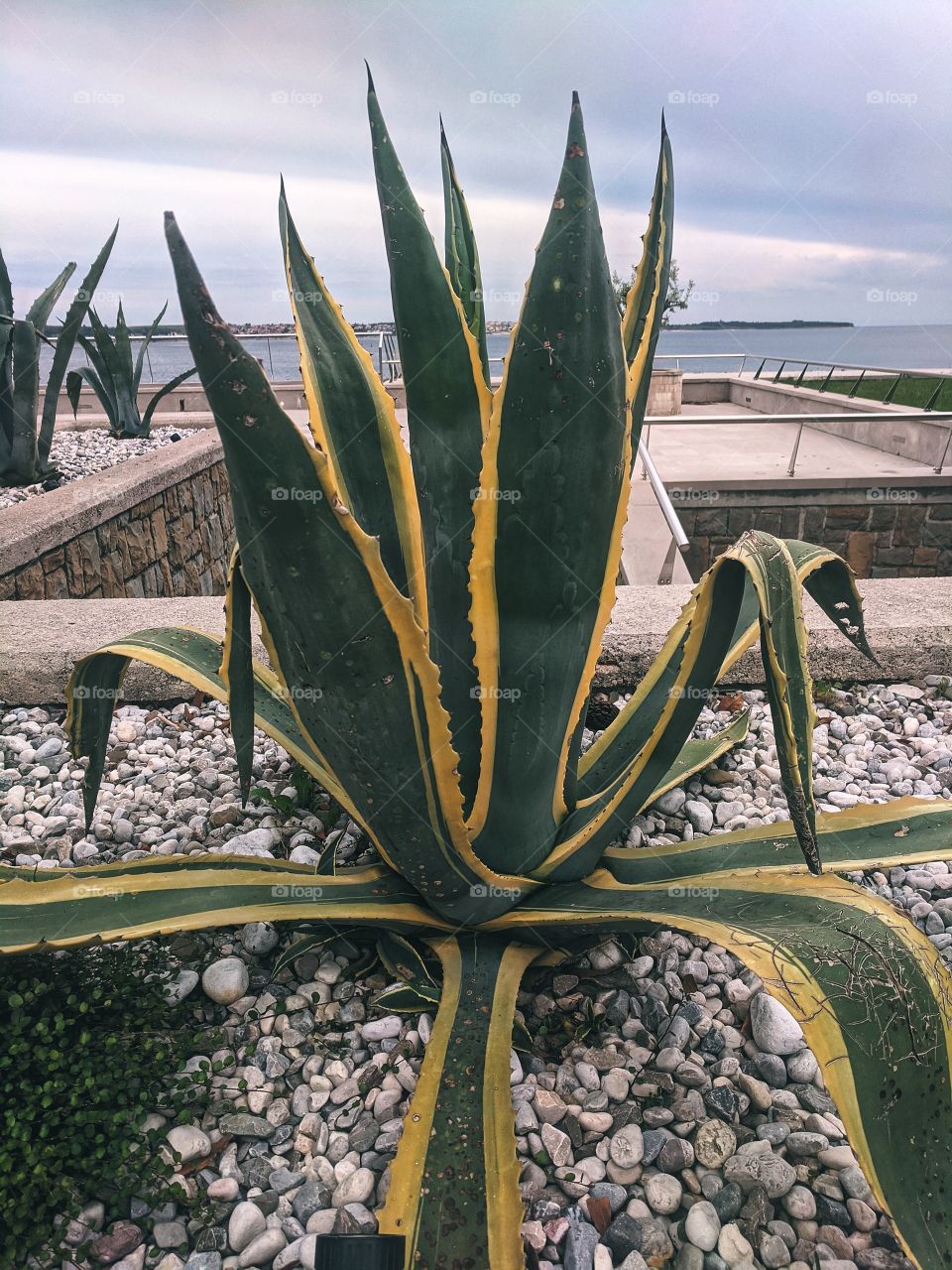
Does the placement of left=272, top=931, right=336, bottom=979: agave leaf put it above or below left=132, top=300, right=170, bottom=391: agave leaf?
below

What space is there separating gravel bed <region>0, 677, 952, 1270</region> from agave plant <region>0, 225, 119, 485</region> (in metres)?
3.42

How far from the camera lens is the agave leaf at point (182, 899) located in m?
1.06

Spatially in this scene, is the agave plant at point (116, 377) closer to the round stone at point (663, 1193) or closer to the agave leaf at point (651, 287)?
the agave leaf at point (651, 287)

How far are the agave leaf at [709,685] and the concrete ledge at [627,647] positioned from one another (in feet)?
2.15

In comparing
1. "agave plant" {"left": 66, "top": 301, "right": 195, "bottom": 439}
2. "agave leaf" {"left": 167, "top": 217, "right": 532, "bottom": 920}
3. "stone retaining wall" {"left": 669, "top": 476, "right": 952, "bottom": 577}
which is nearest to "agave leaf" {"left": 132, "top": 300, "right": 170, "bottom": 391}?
"agave plant" {"left": 66, "top": 301, "right": 195, "bottom": 439}

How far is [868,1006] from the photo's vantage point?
872 mm

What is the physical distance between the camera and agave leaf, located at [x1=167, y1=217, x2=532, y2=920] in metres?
0.77

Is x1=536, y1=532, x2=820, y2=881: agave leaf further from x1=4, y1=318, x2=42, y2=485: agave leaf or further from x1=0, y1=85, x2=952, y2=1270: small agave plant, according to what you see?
x1=4, y1=318, x2=42, y2=485: agave leaf

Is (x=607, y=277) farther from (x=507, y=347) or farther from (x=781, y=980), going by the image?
(x=781, y=980)

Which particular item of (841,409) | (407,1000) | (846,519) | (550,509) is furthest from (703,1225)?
(841,409)

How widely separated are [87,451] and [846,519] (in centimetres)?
515

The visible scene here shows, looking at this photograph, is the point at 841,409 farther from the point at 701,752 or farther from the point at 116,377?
the point at 701,752

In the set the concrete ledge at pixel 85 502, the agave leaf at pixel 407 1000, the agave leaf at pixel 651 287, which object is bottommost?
the agave leaf at pixel 407 1000

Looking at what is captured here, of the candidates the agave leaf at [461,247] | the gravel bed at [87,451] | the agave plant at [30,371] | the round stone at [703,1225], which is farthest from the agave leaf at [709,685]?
the agave plant at [30,371]
